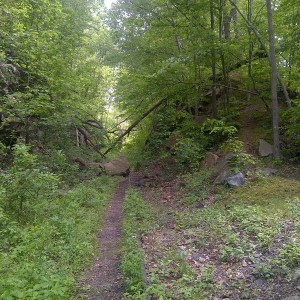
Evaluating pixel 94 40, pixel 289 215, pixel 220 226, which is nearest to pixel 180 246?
pixel 220 226

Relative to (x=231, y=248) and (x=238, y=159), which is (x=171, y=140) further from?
(x=231, y=248)

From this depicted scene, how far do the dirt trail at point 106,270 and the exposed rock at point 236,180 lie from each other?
159 inches

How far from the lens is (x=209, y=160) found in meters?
13.5

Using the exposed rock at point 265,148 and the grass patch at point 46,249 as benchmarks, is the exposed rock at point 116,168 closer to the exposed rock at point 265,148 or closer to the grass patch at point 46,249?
the grass patch at point 46,249

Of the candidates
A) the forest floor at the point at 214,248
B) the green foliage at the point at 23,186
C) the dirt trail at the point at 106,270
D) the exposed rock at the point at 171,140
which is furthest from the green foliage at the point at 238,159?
the green foliage at the point at 23,186

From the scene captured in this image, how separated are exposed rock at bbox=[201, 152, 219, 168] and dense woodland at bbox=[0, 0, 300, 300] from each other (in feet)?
1.33

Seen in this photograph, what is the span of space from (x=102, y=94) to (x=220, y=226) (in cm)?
2550

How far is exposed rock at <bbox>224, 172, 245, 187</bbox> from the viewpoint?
10.5 m

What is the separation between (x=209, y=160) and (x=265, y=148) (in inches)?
93.4

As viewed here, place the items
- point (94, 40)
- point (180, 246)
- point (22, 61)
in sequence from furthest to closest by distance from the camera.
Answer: point (94, 40) → point (22, 61) → point (180, 246)

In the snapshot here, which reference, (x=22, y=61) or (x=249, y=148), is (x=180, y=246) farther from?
(x=22, y=61)

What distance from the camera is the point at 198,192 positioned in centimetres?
1145

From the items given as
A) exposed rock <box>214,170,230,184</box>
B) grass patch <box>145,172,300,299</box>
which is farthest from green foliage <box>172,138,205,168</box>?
grass patch <box>145,172,300,299</box>

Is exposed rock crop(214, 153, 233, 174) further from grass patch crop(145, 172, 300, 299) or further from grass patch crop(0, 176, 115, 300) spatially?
grass patch crop(0, 176, 115, 300)
